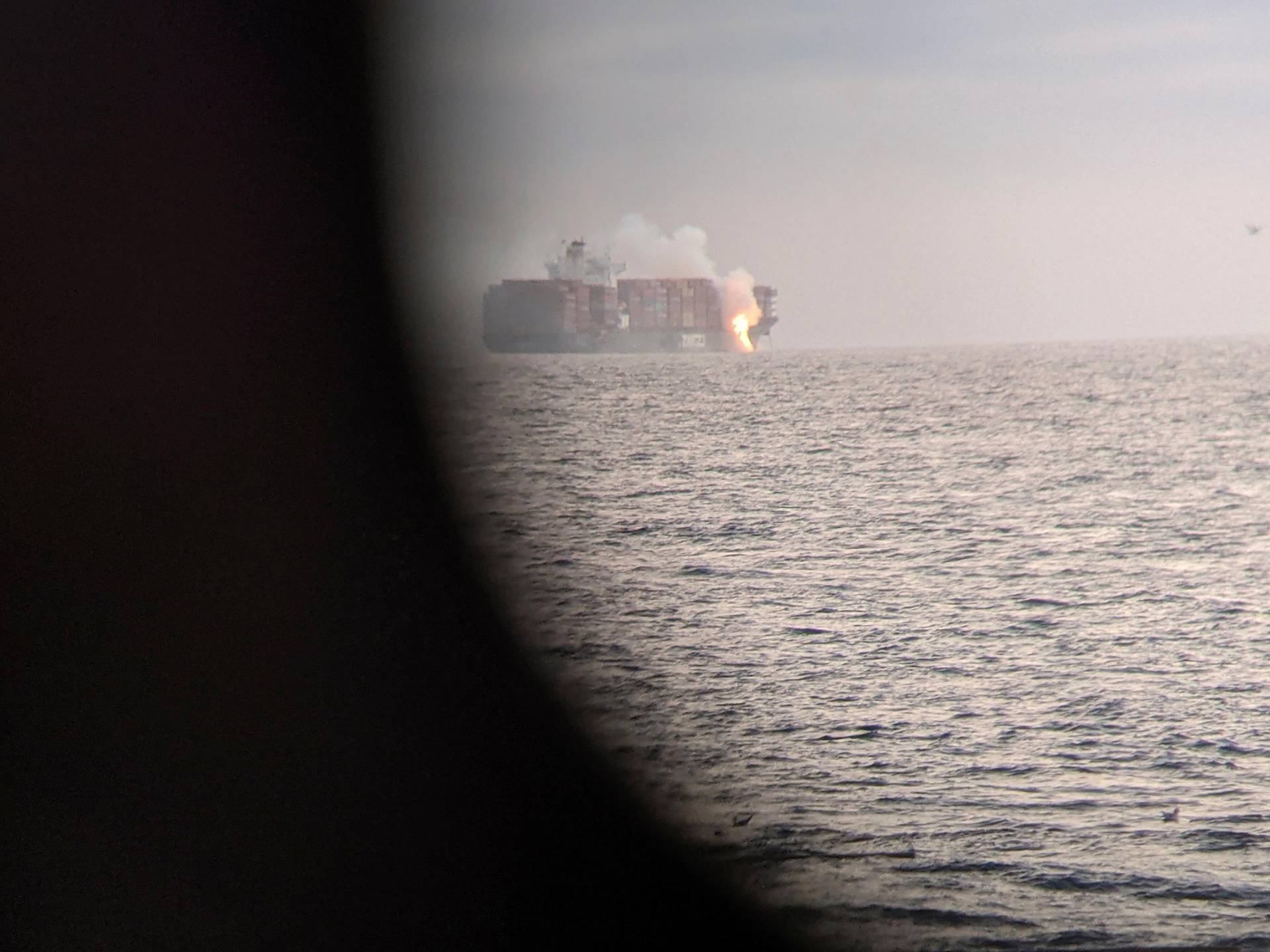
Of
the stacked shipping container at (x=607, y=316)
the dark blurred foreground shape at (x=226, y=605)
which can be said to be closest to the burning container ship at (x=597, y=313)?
the stacked shipping container at (x=607, y=316)

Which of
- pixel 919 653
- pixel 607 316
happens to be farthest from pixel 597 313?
pixel 919 653

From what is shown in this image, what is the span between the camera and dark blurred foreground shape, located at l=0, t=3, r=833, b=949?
11133 millimetres

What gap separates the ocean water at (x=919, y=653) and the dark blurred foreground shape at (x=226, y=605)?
1809 mm

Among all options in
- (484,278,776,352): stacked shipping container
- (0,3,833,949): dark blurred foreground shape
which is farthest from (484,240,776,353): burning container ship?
(0,3,833,949): dark blurred foreground shape

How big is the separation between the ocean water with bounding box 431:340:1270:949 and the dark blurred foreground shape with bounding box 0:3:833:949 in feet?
5.93

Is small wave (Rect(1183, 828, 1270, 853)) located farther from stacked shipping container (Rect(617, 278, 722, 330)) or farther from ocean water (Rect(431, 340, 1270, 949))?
stacked shipping container (Rect(617, 278, 722, 330))

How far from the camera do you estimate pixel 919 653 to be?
23812mm

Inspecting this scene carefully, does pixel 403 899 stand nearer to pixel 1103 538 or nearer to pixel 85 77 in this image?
pixel 85 77

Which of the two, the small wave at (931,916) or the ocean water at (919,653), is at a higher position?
the small wave at (931,916)

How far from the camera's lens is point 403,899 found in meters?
11.0

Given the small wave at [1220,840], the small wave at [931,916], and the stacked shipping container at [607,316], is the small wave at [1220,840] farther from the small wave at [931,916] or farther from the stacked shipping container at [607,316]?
the stacked shipping container at [607,316]

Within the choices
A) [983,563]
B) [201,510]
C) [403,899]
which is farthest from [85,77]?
[983,563]

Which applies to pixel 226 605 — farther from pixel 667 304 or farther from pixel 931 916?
pixel 667 304

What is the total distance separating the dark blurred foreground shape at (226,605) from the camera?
438 inches
